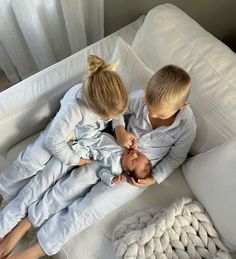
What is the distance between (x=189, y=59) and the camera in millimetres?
1188

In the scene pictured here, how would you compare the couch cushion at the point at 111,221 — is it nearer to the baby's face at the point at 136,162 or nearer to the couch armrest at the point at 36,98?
the baby's face at the point at 136,162

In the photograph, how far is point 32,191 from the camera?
1.23m

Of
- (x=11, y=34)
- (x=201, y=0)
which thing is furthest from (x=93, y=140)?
(x=201, y=0)

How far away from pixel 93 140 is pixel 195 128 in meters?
0.34

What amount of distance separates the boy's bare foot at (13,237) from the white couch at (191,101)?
145 millimetres

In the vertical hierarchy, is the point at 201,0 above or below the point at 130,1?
below

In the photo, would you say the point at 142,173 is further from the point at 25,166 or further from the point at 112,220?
the point at 25,166

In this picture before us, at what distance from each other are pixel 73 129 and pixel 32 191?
26 cm

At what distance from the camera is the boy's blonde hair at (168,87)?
1.02 metres

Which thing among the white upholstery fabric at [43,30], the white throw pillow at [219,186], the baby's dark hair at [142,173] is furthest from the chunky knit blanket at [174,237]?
the white upholstery fabric at [43,30]

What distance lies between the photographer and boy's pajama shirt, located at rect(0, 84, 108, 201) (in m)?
1.13

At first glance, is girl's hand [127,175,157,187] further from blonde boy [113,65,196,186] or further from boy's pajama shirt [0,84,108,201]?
boy's pajama shirt [0,84,108,201]

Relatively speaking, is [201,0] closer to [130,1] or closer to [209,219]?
[130,1]

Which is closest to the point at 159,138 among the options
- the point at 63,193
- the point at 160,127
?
the point at 160,127
